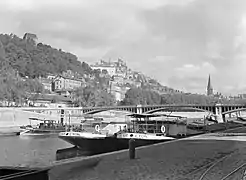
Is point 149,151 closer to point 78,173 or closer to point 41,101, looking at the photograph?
point 78,173

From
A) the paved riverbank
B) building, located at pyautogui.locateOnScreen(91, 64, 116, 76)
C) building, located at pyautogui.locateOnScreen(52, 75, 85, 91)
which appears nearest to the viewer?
the paved riverbank

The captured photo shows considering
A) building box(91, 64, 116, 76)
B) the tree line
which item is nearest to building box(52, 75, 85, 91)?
the tree line

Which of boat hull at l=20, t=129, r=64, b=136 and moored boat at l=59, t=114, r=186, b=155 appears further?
boat hull at l=20, t=129, r=64, b=136

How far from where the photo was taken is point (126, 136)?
16641 mm

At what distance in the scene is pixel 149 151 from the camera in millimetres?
13227

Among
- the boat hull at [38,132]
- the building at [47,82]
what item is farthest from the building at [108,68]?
the boat hull at [38,132]

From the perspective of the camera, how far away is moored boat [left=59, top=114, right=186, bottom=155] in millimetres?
16750

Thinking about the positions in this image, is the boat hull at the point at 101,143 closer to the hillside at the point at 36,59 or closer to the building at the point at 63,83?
the building at the point at 63,83

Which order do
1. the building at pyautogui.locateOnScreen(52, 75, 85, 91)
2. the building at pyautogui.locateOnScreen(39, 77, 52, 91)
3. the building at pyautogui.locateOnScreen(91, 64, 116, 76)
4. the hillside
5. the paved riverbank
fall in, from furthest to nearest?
the building at pyautogui.locateOnScreen(91, 64, 116, 76), the hillside, the building at pyautogui.locateOnScreen(52, 75, 85, 91), the building at pyautogui.locateOnScreen(39, 77, 52, 91), the paved riverbank

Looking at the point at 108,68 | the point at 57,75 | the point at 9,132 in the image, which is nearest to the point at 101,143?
the point at 9,132

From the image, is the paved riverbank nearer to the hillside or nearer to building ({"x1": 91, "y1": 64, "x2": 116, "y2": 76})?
the hillside

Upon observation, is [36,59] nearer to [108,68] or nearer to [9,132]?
[108,68]

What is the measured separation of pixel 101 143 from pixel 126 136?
4.73 feet

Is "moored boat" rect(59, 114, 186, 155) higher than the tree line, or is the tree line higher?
the tree line
